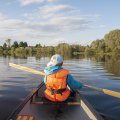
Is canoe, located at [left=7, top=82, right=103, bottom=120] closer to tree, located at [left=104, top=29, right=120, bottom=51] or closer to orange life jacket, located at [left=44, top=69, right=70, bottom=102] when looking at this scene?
orange life jacket, located at [left=44, top=69, right=70, bottom=102]

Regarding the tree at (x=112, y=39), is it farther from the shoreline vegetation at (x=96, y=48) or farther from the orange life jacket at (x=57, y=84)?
the orange life jacket at (x=57, y=84)

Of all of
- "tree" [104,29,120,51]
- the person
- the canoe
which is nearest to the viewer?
the canoe

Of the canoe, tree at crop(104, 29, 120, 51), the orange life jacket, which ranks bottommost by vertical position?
the canoe

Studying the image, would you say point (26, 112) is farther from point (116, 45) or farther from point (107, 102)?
point (116, 45)

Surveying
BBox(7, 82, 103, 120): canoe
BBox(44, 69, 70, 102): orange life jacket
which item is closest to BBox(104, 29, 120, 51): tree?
BBox(7, 82, 103, 120): canoe

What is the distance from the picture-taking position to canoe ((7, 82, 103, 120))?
23.6 feet

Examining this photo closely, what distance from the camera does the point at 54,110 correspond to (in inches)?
316

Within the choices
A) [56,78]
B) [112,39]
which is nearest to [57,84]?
[56,78]

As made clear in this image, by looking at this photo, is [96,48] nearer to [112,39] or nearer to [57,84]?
[112,39]

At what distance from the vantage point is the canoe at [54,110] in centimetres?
721

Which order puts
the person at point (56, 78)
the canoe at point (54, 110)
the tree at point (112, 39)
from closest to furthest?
1. the canoe at point (54, 110)
2. the person at point (56, 78)
3. the tree at point (112, 39)

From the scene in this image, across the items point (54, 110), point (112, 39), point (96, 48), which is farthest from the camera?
point (96, 48)

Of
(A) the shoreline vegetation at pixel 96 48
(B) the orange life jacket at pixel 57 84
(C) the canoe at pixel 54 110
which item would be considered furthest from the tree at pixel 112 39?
(B) the orange life jacket at pixel 57 84

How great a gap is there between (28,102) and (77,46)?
10392 centimetres
